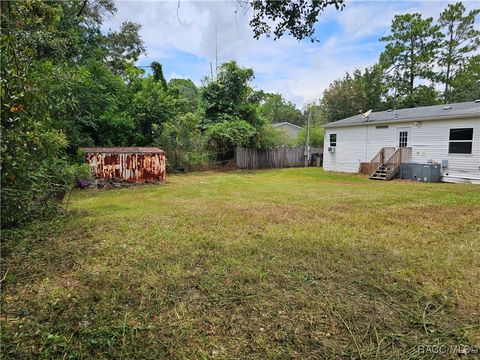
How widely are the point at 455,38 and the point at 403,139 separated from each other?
1891cm

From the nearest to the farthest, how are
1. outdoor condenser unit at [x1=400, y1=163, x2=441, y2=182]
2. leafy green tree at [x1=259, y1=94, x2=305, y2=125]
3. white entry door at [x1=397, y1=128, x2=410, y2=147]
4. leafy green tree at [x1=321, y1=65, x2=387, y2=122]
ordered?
outdoor condenser unit at [x1=400, y1=163, x2=441, y2=182] < white entry door at [x1=397, y1=128, x2=410, y2=147] < leafy green tree at [x1=321, y1=65, x2=387, y2=122] < leafy green tree at [x1=259, y1=94, x2=305, y2=125]

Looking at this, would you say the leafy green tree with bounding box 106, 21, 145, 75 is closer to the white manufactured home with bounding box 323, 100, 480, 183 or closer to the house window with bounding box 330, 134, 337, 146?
the house window with bounding box 330, 134, 337, 146

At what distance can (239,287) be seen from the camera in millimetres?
2922

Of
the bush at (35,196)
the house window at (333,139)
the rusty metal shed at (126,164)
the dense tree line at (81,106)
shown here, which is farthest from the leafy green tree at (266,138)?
the bush at (35,196)

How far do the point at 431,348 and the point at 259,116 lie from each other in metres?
16.7

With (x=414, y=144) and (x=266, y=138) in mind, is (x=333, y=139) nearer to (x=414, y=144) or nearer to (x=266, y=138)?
(x=266, y=138)

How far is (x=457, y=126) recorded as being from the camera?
38.3 feet

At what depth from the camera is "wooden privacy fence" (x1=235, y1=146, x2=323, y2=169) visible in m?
17.1

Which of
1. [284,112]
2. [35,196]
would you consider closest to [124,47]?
[35,196]

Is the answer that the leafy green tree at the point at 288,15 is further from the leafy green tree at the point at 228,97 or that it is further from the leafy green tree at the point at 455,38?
the leafy green tree at the point at 455,38

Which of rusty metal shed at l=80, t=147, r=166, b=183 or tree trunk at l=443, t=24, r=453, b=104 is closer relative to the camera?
rusty metal shed at l=80, t=147, r=166, b=183

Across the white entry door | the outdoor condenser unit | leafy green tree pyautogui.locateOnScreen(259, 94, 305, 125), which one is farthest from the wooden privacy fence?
leafy green tree pyautogui.locateOnScreen(259, 94, 305, 125)

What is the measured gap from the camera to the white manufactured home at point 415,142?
11398 millimetres

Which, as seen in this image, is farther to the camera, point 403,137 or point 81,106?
point 403,137
